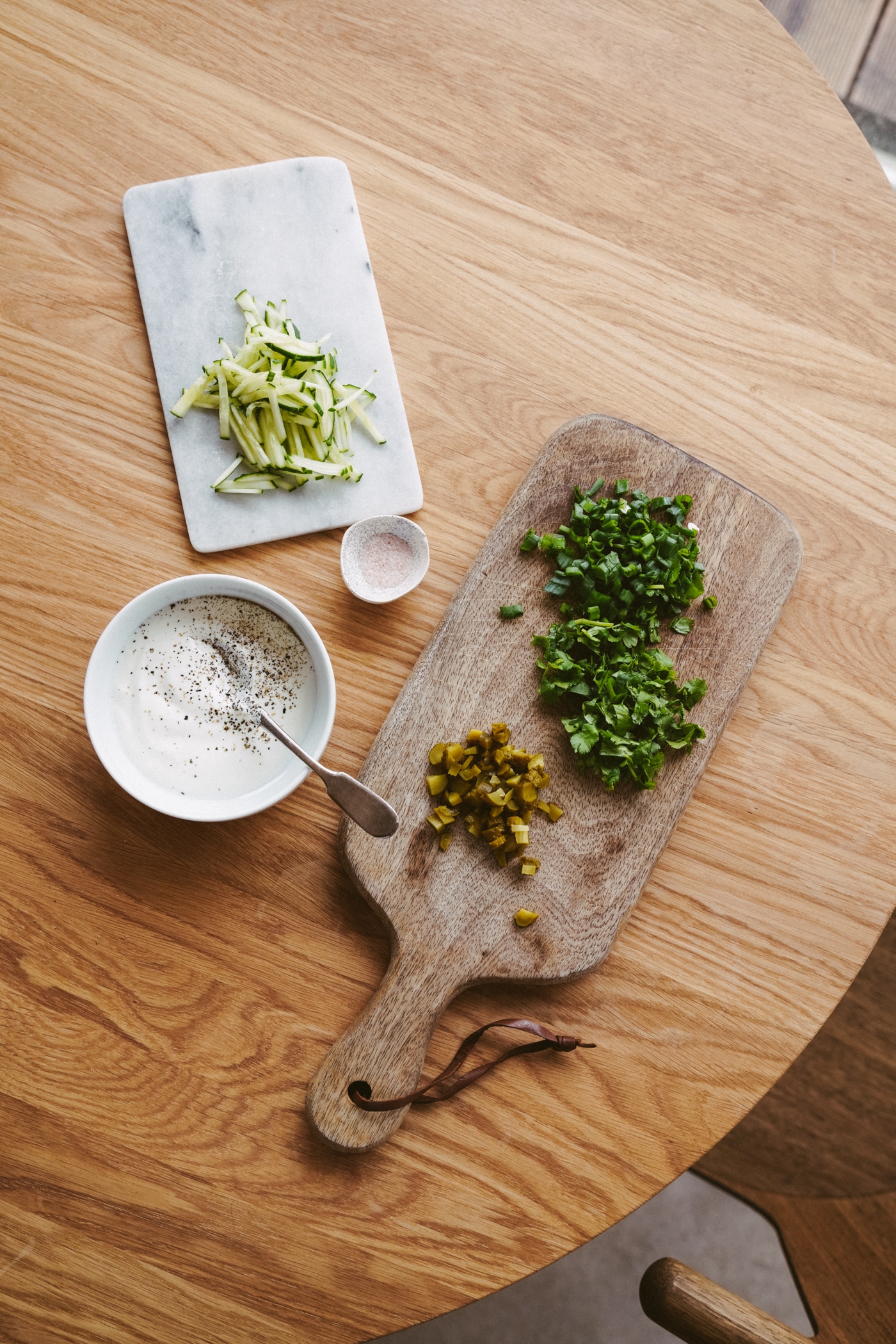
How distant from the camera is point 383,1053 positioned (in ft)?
4.42

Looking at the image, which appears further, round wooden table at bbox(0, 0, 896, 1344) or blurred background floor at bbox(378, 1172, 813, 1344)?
blurred background floor at bbox(378, 1172, 813, 1344)

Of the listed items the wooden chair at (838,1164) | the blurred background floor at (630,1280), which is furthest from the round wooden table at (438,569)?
the blurred background floor at (630,1280)

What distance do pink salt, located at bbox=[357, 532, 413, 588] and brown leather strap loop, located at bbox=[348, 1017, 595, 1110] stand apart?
2.31 feet

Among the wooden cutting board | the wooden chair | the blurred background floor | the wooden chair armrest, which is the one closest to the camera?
the wooden chair armrest

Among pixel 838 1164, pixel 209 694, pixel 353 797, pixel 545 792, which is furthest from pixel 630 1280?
pixel 209 694

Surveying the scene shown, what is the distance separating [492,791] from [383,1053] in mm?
423

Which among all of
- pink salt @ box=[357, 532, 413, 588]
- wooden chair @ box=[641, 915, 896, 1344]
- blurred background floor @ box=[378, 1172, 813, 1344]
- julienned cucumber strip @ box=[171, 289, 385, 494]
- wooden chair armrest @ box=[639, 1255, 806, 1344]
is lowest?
blurred background floor @ box=[378, 1172, 813, 1344]

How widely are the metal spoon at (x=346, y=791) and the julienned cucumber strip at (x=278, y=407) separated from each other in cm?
36

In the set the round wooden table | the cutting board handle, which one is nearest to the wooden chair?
the round wooden table

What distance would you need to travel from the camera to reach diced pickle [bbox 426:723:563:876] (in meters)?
1.39

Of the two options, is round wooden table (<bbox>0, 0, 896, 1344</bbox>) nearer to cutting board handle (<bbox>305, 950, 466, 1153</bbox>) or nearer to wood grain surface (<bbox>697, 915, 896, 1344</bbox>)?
cutting board handle (<bbox>305, 950, 466, 1153</bbox>)

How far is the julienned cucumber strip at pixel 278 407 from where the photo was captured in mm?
1425

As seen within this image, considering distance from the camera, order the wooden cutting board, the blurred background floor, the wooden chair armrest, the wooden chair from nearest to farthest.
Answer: the wooden chair armrest → the wooden cutting board → the wooden chair → the blurred background floor

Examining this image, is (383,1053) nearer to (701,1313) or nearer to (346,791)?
(346,791)
